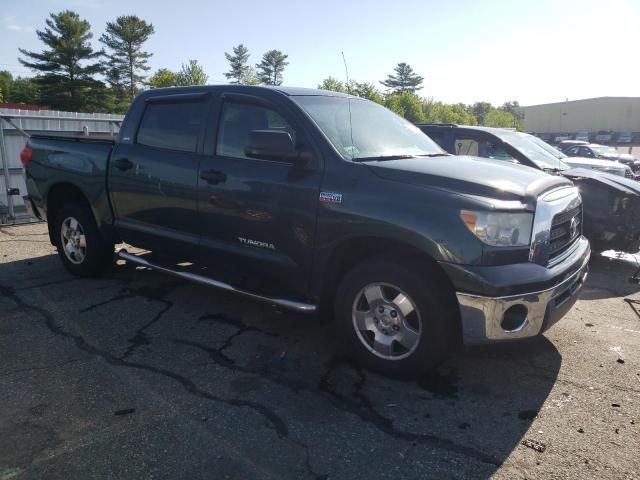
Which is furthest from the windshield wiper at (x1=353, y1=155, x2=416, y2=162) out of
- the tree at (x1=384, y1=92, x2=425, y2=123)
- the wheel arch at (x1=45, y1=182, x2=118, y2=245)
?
the tree at (x1=384, y1=92, x2=425, y2=123)

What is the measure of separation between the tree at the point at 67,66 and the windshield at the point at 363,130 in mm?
61531

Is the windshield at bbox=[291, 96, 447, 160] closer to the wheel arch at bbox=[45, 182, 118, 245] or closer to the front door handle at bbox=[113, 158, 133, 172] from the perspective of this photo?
the front door handle at bbox=[113, 158, 133, 172]

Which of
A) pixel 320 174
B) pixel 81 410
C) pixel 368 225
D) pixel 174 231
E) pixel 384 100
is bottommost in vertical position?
pixel 81 410

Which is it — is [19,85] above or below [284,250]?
above

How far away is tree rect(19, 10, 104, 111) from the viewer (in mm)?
55594

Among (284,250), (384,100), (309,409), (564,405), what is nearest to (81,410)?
(309,409)

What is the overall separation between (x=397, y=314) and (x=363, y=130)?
156 centimetres

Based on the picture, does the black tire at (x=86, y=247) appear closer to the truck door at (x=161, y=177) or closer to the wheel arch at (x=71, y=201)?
the wheel arch at (x=71, y=201)

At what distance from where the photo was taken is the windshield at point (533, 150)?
7.20 meters

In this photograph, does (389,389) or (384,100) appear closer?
(389,389)

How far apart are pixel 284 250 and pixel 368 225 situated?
778 millimetres

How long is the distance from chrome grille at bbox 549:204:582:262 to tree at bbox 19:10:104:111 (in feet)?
207

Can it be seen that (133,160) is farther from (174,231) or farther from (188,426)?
(188,426)

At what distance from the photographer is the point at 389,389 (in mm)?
3393
